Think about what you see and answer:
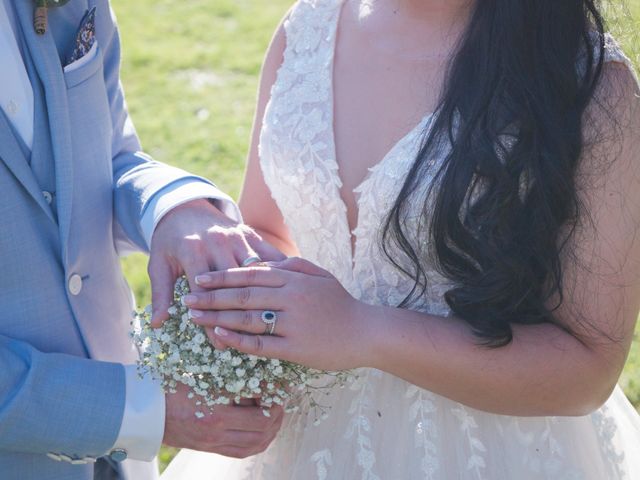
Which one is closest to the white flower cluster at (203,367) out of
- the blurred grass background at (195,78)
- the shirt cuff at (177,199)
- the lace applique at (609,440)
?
the shirt cuff at (177,199)

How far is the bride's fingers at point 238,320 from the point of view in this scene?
213 cm

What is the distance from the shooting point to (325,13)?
112 inches

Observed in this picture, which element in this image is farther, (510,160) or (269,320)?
(510,160)

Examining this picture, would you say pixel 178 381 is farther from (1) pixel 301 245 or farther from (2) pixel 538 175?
(2) pixel 538 175

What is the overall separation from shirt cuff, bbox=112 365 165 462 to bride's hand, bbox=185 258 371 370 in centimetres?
26

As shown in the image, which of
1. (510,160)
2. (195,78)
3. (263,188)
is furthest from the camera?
(195,78)

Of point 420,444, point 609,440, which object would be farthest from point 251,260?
point 609,440

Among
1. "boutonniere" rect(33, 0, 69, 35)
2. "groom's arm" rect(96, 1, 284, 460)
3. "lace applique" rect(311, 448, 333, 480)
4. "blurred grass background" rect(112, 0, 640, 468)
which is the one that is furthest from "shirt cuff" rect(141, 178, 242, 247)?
"blurred grass background" rect(112, 0, 640, 468)

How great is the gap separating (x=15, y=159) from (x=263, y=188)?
925 mm

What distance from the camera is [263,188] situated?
9.62ft

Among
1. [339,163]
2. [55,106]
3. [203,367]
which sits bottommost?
[203,367]

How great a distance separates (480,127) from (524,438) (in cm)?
89

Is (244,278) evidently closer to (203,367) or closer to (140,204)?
(203,367)

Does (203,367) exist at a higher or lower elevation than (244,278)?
lower
